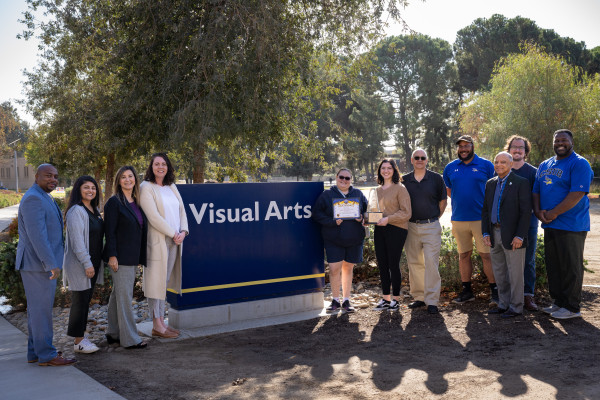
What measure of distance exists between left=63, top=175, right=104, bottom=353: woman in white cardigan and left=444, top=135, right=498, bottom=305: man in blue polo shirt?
4.31 meters

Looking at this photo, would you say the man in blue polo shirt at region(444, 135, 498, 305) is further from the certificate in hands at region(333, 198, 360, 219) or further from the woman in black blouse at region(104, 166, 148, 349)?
the woman in black blouse at region(104, 166, 148, 349)

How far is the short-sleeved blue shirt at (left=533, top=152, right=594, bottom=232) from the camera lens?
19.5 feet

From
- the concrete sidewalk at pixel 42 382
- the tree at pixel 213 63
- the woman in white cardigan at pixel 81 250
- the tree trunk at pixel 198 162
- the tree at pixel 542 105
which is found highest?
the tree at pixel 542 105

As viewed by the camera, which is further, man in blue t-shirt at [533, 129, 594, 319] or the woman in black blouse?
man in blue t-shirt at [533, 129, 594, 319]

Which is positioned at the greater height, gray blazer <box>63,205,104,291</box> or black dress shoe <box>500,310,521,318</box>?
gray blazer <box>63,205,104,291</box>

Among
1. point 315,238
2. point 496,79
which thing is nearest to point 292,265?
point 315,238

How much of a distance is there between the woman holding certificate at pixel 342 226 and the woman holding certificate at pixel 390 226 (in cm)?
27

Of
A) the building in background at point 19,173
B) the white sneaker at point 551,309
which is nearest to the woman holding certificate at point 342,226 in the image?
the white sneaker at point 551,309

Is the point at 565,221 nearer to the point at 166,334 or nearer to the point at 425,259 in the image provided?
the point at 425,259

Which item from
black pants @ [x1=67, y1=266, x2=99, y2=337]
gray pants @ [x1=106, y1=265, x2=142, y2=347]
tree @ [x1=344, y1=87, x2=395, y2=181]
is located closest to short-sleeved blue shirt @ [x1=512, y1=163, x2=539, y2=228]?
gray pants @ [x1=106, y1=265, x2=142, y2=347]

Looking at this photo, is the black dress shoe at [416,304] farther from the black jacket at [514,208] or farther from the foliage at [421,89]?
the foliage at [421,89]

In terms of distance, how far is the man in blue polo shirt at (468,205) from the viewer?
22.5ft

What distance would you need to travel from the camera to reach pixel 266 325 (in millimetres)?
6309

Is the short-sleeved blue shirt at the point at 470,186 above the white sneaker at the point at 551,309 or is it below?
above
